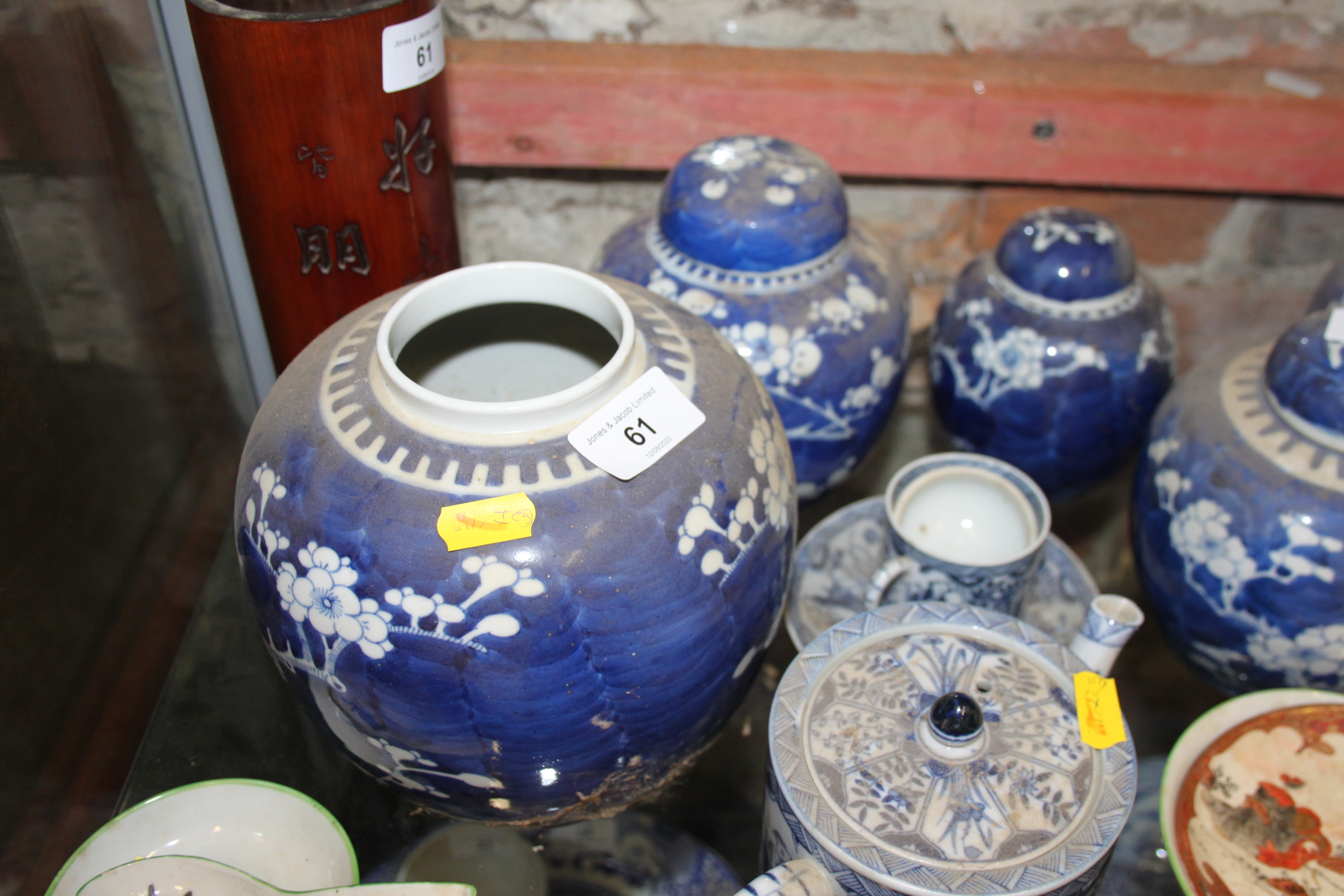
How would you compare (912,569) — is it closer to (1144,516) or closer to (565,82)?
(1144,516)

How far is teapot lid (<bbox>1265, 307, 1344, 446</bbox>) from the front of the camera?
1.11 metres

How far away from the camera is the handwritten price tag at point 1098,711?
35.8 inches

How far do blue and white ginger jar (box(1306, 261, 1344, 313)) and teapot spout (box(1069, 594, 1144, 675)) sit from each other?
66 centimetres

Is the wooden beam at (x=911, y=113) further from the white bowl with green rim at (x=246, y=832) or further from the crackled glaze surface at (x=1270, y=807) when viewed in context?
the white bowl with green rim at (x=246, y=832)

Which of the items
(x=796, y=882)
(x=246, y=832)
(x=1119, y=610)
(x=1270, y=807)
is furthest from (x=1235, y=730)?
(x=246, y=832)

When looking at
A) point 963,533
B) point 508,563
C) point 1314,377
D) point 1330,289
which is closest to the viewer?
point 508,563

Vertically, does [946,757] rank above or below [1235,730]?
above

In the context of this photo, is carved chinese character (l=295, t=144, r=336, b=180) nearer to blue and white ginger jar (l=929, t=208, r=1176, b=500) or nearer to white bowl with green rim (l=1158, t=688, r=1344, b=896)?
blue and white ginger jar (l=929, t=208, r=1176, b=500)

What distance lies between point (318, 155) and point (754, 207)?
53cm

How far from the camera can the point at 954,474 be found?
138cm

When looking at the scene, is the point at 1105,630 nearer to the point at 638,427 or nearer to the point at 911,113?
the point at 638,427

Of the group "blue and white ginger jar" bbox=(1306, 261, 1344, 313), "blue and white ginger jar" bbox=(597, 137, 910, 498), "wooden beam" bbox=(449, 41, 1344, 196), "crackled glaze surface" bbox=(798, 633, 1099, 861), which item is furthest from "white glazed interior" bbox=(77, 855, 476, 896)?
"blue and white ginger jar" bbox=(1306, 261, 1344, 313)

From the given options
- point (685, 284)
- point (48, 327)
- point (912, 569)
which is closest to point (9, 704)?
point (48, 327)

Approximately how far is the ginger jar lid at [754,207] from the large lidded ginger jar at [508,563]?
336 millimetres
